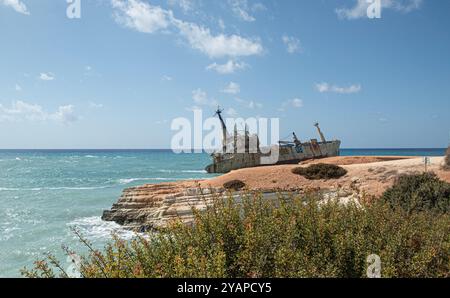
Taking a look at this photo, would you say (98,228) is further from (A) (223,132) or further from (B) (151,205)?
(A) (223,132)

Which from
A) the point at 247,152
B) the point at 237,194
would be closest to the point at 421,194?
the point at 237,194

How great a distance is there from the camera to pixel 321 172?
20266 mm

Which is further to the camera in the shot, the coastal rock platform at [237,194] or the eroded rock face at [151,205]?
the coastal rock platform at [237,194]

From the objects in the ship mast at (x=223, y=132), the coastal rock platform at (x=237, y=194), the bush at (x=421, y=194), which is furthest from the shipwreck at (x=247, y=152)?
the bush at (x=421, y=194)

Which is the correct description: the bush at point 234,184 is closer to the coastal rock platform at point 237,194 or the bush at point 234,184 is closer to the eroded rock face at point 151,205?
the coastal rock platform at point 237,194

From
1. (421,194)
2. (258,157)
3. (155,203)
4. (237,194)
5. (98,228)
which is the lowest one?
(98,228)

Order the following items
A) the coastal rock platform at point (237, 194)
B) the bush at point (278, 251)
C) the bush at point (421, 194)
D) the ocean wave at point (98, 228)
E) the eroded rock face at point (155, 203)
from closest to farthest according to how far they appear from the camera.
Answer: the bush at point (278, 251) → the bush at point (421, 194) → the ocean wave at point (98, 228) → the eroded rock face at point (155, 203) → the coastal rock platform at point (237, 194)

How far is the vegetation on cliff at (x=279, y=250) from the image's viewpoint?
332 centimetres

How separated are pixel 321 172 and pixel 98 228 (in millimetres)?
12927

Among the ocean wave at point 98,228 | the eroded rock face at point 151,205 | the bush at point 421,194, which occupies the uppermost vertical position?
the bush at point 421,194
